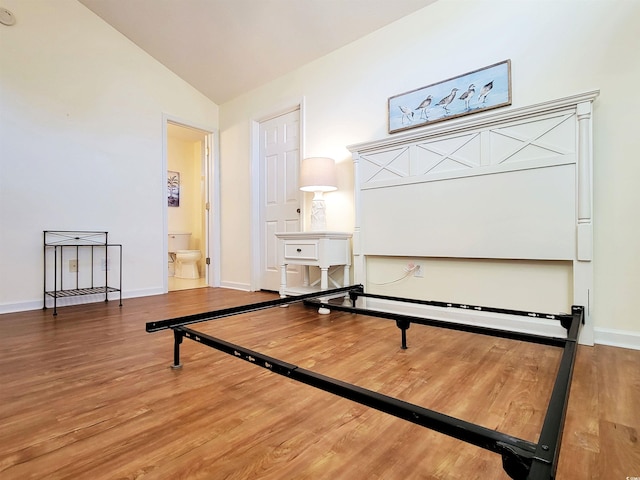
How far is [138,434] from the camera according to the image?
980mm

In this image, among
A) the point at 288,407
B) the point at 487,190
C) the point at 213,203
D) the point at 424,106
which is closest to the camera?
the point at 288,407

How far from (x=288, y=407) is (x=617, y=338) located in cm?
185

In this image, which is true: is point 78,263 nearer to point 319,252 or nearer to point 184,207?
point 319,252

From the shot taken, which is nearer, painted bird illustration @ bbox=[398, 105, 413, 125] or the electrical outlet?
the electrical outlet

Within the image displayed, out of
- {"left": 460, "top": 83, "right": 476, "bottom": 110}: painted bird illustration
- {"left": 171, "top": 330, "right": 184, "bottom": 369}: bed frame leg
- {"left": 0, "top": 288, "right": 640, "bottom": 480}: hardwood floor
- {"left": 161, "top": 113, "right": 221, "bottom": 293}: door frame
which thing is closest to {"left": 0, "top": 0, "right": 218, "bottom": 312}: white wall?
{"left": 161, "top": 113, "right": 221, "bottom": 293}: door frame

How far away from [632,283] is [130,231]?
418 cm

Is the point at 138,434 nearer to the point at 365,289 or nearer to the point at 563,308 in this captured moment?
the point at 365,289

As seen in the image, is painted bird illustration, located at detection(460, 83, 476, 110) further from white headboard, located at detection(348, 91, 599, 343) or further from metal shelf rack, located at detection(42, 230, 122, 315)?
metal shelf rack, located at detection(42, 230, 122, 315)

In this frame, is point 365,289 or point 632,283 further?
point 365,289

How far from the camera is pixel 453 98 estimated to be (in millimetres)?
2385

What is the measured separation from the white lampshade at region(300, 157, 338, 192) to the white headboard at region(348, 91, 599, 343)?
0.27m

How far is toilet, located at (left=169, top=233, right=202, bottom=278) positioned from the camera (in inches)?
206

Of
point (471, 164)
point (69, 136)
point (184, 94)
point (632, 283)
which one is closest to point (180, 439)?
point (471, 164)

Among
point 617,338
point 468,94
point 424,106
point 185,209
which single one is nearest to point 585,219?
point 617,338
